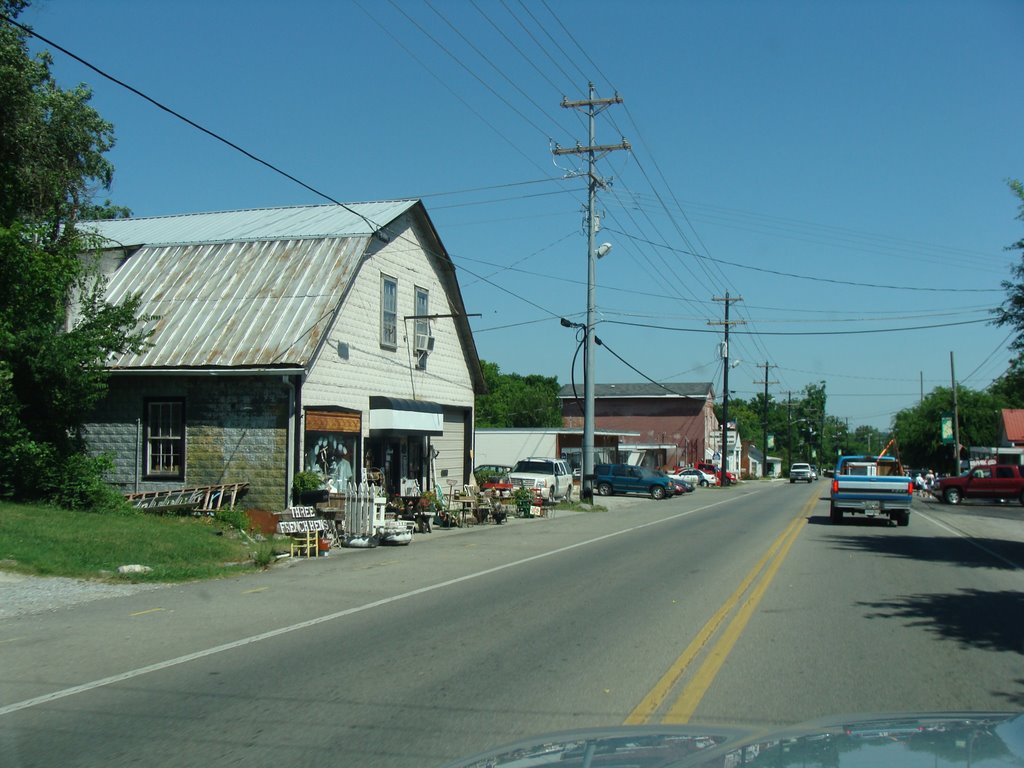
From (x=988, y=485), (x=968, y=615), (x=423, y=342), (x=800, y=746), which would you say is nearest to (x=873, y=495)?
(x=423, y=342)

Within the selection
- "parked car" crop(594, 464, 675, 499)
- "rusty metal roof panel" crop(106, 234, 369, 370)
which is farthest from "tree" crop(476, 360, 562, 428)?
"rusty metal roof panel" crop(106, 234, 369, 370)

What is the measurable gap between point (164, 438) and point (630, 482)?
29374 mm

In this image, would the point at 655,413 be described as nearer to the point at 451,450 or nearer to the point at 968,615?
the point at 451,450

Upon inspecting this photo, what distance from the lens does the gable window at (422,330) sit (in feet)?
89.0

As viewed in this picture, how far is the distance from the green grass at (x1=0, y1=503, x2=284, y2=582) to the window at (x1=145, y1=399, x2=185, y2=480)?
11.8ft

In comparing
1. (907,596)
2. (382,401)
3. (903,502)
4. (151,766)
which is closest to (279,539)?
(382,401)

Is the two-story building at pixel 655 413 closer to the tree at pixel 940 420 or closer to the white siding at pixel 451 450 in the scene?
the tree at pixel 940 420

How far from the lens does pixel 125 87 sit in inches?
507

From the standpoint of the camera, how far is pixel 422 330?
27.4 metres

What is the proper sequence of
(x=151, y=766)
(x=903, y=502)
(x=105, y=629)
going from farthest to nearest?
(x=903, y=502), (x=105, y=629), (x=151, y=766)

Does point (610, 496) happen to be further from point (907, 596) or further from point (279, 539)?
point (907, 596)

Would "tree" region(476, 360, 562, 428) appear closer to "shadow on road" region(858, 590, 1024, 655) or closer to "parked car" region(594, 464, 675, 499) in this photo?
"parked car" region(594, 464, 675, 499)

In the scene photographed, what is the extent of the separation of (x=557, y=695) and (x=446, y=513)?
57.8 ft

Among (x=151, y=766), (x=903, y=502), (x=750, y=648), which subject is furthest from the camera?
(x=903, y=502)
